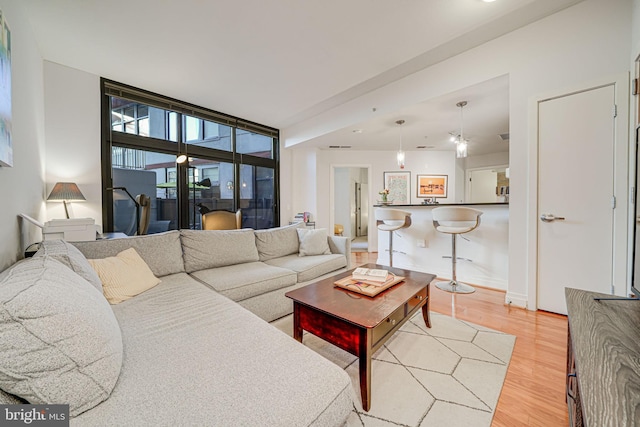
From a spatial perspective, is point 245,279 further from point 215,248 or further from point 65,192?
point 65,192

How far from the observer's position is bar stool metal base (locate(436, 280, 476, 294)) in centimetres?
298

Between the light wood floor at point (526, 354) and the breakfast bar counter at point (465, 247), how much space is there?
318mm

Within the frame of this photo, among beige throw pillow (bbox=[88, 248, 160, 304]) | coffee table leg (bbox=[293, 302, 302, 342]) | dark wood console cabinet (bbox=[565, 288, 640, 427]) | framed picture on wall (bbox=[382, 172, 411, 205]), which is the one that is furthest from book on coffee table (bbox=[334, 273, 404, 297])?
framed picture on wall (bbox=[382, 172, 411, 205])

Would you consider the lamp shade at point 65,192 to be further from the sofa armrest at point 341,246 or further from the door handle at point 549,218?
the door handle at point 549,218

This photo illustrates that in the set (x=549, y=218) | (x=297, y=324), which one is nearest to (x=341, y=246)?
(x=297, y=324)

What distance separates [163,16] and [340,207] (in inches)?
221

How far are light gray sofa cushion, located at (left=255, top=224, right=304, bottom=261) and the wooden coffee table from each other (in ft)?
3.86

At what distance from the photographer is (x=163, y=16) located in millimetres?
2193

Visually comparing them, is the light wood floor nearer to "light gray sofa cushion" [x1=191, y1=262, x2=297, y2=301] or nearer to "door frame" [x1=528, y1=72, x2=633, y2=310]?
"door frame" [x1=528, y1=72, x2=633, y2=310]

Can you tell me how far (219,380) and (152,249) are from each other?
5.74ft

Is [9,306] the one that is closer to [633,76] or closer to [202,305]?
[202,305]

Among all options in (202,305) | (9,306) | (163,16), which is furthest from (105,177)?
(9,306)

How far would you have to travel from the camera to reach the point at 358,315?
1.38m

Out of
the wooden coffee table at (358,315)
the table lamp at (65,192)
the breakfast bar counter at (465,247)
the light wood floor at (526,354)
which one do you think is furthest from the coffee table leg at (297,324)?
the table lamp at (65,192)
